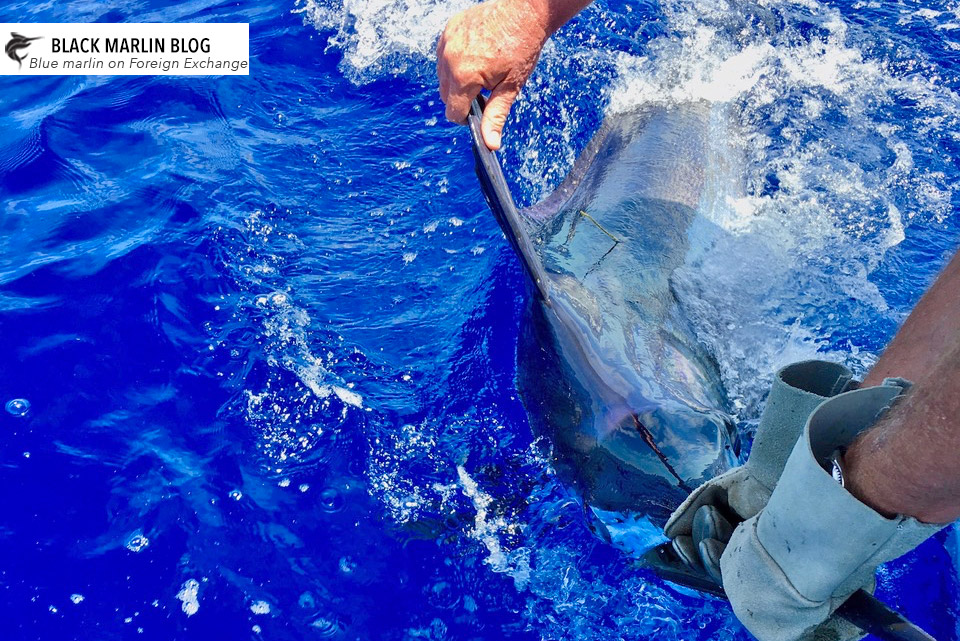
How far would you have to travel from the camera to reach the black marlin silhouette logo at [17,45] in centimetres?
751

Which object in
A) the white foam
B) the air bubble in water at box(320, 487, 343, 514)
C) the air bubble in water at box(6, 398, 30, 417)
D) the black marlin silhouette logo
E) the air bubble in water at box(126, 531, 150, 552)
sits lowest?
the white foam

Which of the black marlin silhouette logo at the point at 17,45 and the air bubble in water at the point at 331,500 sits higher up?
the black marlin silhouette logo at the point at 17,45

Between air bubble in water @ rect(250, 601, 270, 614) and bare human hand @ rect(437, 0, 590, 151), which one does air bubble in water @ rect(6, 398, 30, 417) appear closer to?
air bubble in water @ rect(250, 601, 270, 614)

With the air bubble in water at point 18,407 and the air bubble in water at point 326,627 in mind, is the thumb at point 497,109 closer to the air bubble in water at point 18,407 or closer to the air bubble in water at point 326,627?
the air bubble in water at point 326,627

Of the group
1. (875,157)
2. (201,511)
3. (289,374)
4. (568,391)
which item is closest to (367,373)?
(289,374)

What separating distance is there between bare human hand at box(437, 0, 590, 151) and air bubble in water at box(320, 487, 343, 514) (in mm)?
1868

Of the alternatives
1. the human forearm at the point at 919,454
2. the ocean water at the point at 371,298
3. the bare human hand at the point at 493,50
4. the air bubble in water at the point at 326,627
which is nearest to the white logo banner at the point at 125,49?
the ocean water at the point at 371,298

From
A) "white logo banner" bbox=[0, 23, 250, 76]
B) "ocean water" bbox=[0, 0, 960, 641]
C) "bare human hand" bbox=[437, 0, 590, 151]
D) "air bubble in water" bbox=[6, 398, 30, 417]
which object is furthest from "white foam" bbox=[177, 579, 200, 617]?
"white logo banner" bbox=[0, 23, 250, 76]

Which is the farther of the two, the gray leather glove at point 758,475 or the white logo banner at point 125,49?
the white logo banner at point 125,49

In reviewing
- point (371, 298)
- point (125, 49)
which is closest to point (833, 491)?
point (371, 298)

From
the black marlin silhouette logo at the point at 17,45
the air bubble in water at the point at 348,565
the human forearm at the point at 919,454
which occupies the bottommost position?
the air bubble in water at the point at 348,565

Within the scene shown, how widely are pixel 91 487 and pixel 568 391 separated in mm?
2436

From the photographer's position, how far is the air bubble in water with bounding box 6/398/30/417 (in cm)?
438

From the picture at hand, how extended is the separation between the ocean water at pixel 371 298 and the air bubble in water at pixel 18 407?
2 centimetres
